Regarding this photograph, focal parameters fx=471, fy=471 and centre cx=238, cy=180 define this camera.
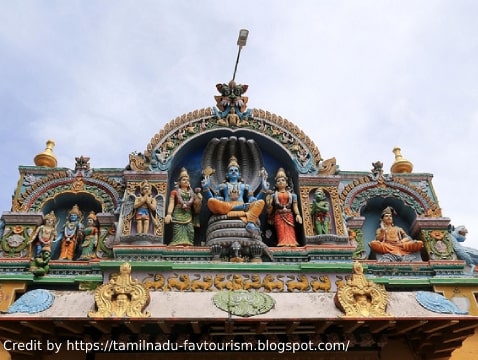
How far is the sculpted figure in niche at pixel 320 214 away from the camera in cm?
1004

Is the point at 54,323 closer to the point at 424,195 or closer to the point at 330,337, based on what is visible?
the point at 330,337

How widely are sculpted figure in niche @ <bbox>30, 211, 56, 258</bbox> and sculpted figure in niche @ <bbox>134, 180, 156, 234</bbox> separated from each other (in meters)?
1.99

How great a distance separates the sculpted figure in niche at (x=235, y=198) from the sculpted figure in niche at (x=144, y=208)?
1.22 meters

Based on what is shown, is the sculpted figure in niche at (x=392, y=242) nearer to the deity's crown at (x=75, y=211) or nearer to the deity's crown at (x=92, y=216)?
the deity's crown at (x=92, y=216)

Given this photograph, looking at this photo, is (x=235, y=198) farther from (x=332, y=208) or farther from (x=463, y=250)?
(x=463, y=250)

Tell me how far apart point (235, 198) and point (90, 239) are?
10.8 feet

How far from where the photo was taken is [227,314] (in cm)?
727

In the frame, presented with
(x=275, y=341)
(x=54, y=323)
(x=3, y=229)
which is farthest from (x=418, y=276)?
(x=3, y=229)

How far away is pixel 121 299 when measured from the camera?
293 inches

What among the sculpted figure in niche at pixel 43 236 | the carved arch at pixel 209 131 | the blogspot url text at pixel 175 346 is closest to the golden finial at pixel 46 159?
the sculpted figure in niche at pixel 43 236

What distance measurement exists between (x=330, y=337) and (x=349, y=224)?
3263mm

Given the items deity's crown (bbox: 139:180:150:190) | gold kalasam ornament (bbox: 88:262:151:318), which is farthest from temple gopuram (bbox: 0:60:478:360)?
deity's crown (bbox: 139:180:150:190)

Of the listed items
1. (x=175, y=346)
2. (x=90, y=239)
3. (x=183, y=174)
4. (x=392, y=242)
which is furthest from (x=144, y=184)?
(x=392, y=242)

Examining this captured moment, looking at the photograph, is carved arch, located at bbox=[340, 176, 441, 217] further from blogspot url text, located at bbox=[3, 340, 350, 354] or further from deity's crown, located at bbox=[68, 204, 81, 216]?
deity's crown, located at bbox=[68, 204, 81, 216]
